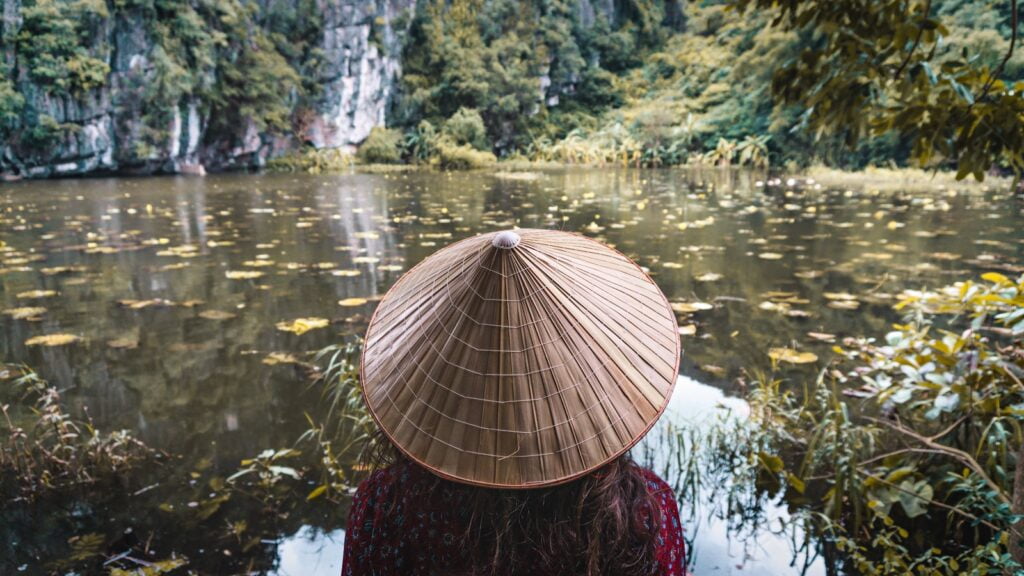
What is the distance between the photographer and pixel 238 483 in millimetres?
1926

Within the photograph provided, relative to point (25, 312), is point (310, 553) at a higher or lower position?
lower

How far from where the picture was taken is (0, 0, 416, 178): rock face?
1436 centimetres

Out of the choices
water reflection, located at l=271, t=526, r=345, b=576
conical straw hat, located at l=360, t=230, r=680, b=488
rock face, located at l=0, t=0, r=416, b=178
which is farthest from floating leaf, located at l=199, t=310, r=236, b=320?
rock face, located at l=0, t=0, r=416, b=178

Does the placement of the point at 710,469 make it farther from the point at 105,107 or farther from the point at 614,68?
Result: the point at 614,68

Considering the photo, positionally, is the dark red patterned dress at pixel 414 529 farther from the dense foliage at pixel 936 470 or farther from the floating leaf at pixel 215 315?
the floating leaf at pixel 215 315

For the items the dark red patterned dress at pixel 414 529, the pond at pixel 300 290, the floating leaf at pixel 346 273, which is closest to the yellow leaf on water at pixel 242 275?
the pond at pixel 300 290

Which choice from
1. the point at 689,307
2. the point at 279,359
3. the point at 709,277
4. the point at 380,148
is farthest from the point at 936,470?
the point at 380,148

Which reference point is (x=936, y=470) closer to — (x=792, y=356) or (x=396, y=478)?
(x=792, y=356)

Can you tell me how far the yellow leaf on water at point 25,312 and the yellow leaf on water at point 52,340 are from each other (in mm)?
474

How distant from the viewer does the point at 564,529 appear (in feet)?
2.34

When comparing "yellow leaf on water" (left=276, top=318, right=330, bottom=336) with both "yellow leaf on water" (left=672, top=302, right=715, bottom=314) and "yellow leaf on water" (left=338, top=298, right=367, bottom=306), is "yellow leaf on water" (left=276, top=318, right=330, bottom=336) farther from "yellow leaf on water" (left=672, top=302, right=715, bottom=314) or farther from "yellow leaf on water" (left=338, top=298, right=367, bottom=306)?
"yellow leaf on water" (left=672, top=302, right=715, bottom=314)

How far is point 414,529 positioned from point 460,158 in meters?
20.5

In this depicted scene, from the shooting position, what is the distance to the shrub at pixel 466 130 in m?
22.4

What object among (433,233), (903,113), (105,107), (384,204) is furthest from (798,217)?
(105,107)
